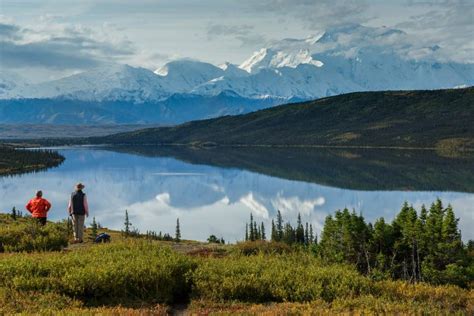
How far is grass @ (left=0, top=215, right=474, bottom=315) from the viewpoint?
14.4 metres

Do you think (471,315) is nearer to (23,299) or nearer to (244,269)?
(244,269)

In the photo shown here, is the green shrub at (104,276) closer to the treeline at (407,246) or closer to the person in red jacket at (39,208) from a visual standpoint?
the person in red jacket at (39,208)

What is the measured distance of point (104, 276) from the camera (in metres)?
15.8

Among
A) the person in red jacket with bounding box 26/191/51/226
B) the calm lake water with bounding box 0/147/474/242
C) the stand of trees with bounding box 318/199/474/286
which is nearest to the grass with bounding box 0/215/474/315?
the stand of trees with bounding box 318/199/474/286

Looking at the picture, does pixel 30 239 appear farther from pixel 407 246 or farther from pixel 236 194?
pixel 236 194

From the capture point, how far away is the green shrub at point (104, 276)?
51.0 feet

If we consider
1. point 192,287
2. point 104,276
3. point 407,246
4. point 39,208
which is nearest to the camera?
point 104,276

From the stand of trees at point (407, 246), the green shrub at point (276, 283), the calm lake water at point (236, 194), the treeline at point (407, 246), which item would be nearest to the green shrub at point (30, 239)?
the green shrub at point (276, 283)

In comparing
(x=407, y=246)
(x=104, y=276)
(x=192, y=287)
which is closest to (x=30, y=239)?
(x=104, y=276)

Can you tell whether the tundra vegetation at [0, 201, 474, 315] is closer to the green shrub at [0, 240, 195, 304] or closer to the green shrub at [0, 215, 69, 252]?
the green shrub at [0, 240, 195, 304]

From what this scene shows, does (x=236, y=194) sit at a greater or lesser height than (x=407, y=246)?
lesser

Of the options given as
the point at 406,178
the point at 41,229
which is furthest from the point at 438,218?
the point at 406,178

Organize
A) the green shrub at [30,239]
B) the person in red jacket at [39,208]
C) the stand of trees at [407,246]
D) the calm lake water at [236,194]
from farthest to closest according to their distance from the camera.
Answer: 1. the calm lake water at [236,194]
2. the stand of trees at [407,246]
3. the person in red jacket at [39,208]
4. the green shrub at [30,239]

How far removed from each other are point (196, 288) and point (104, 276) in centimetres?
261
